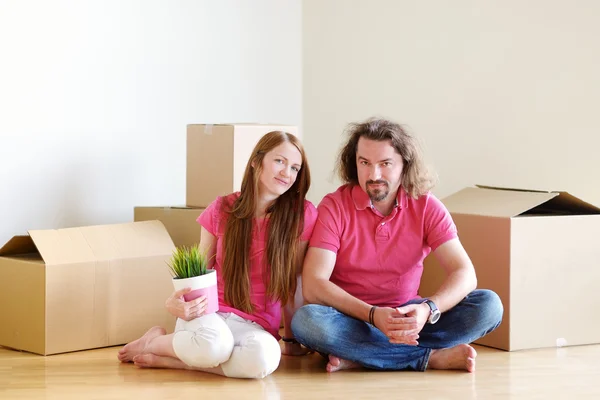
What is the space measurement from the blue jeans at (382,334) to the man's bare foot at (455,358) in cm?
2

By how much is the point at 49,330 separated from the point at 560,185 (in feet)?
5.64

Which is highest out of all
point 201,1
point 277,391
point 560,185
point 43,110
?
point 201,1

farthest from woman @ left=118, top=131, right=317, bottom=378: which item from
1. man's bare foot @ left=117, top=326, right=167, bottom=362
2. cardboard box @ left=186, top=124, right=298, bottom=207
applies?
cardboard box @ left=186, top=124, right=298, bottom=207

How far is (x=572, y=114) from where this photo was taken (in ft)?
9.33

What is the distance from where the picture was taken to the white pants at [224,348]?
203 centimetres

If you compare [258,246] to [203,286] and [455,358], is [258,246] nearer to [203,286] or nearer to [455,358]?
[203,286]

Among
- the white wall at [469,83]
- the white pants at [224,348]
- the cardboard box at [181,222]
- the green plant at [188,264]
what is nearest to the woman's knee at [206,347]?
the white pants at [224,348]

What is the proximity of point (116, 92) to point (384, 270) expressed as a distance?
1.25 meters

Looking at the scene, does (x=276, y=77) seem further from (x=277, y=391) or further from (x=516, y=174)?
(x=277, y=391)

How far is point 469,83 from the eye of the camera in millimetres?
3100

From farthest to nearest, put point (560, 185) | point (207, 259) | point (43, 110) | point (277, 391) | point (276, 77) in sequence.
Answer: point (276, 77)
point (560, 185)
point (43, 110)
point (207, 259)
point (277, 391)

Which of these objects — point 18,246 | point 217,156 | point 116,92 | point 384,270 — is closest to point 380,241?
point 384,270

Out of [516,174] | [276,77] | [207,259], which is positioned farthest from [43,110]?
[516,174]

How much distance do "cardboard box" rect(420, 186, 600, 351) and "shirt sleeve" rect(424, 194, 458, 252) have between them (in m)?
0.23
